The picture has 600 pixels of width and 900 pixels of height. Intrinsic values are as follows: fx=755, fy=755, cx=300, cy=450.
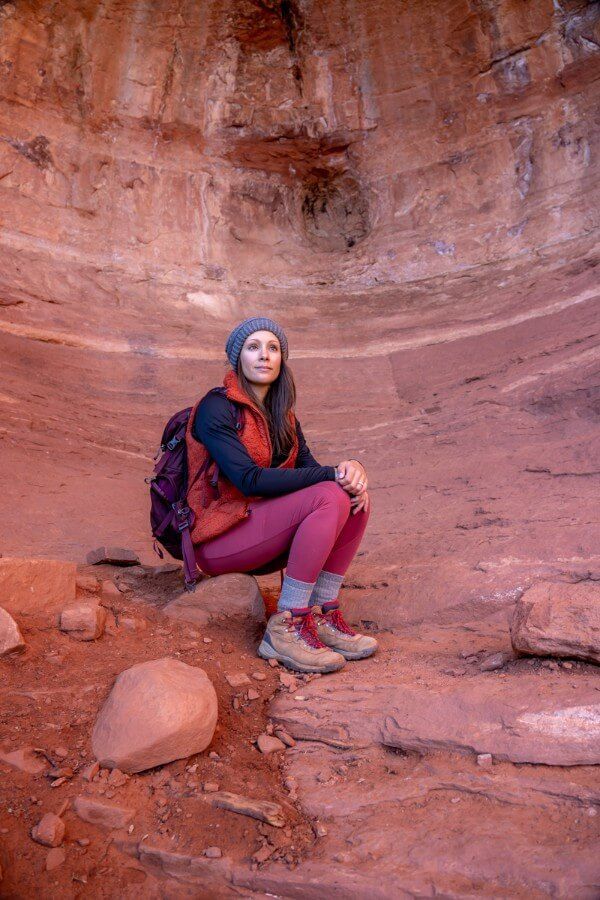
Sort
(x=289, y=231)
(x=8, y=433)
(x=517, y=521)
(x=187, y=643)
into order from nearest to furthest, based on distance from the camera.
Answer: (x=187, y=643)
(x=517, y=521)
(x=8, y=433)
(x=289, y=231)

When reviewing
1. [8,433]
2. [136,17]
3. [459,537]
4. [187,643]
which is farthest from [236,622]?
[136,17]

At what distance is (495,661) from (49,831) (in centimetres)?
149

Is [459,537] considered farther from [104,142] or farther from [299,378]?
[104,142]

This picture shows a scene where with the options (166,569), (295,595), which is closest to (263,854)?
(295,595)

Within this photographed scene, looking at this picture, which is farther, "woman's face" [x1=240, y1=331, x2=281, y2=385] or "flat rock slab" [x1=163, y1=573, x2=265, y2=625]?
"woman's face" [x1=240, y1=331, x2=281, y2=385]

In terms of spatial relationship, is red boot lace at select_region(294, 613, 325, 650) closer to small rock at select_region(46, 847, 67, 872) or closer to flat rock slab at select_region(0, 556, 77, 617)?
flat rock slab at select_region(0, 556, 77, 617)

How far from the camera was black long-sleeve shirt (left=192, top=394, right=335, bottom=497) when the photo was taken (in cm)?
280

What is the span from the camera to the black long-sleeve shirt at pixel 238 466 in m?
2.80

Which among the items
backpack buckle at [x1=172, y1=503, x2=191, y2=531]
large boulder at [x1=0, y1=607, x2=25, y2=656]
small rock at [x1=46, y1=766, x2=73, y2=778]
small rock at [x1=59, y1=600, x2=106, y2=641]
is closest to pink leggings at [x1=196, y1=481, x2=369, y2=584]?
backpack buckle at [x1=172, y1=503, x2=191, y2=531]

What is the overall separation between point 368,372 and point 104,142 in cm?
351

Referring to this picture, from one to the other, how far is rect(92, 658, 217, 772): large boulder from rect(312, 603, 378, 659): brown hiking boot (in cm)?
75

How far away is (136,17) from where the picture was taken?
739cm

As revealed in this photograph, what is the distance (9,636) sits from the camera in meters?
2.42

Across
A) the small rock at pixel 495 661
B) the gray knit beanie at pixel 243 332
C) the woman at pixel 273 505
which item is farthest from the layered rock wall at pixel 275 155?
the small rock at pixel 495 661
